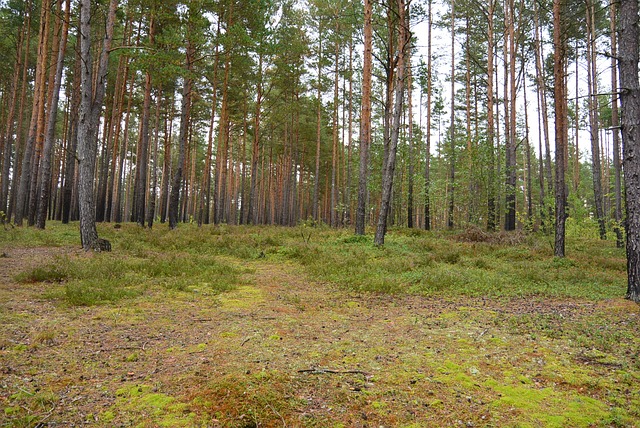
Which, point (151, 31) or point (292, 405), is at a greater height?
point (151, 31)

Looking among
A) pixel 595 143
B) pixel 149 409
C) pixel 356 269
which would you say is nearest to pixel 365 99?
pixel 356 269

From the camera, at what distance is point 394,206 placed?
3148 cm

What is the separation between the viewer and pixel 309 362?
3475 millimetres

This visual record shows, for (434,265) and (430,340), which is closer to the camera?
(430,340)

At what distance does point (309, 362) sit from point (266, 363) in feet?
1.41

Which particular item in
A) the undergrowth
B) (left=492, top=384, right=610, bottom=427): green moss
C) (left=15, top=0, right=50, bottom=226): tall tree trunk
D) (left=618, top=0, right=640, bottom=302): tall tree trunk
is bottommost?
(left=492, top=384, right=610, bottom=427): green moss

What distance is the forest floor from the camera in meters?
2.55

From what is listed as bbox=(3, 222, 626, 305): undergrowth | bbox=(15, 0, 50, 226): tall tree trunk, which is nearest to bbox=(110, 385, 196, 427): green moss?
bbox=(3, 222, 626, 305): undergrowth

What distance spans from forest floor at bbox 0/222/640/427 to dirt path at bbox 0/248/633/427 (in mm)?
15

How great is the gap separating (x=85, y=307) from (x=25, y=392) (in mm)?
2748

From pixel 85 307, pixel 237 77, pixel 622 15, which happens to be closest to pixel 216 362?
pixel 85 307

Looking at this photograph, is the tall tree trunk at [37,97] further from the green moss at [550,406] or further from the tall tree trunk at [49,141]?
the green moss at [550,406]

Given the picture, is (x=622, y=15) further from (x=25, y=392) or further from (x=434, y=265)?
(x=25, y=392)

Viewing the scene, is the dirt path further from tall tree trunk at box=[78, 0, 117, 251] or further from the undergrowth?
tall tree trunk at box=[78, 0, 117, 251]
